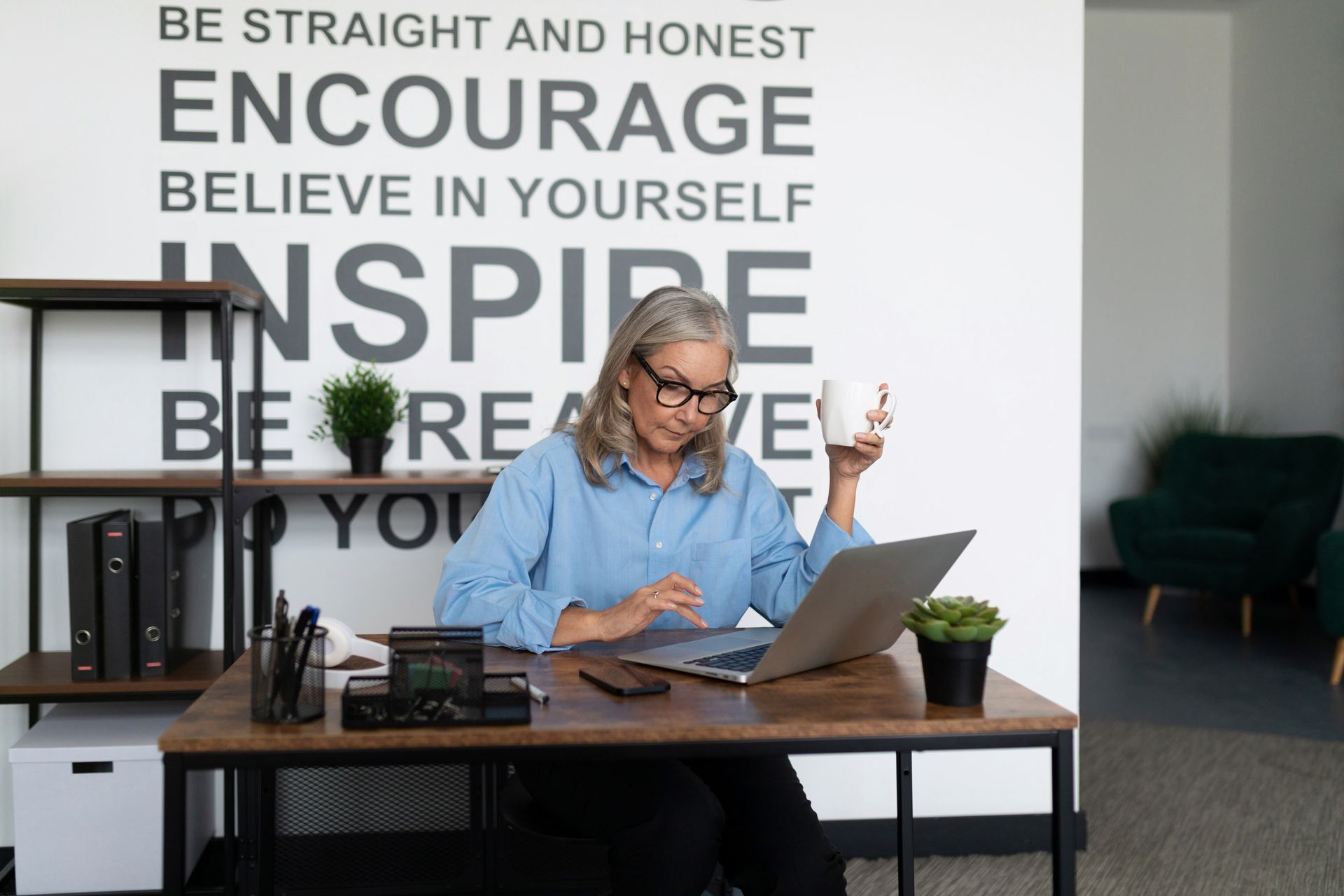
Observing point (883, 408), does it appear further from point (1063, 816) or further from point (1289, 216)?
point (1289, 216)

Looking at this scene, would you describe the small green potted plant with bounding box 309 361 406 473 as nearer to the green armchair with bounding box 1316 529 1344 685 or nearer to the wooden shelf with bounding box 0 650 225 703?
the wooden shelf with bounding box 0 650 225 703

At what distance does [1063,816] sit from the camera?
1.25m

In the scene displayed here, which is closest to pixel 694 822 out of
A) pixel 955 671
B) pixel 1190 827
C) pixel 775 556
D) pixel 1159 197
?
pixel 955 671

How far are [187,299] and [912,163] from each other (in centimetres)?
177

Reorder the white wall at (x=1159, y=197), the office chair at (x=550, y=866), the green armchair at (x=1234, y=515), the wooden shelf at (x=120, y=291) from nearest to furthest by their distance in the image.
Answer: the wooden shelf at (x=120, y=291)
the office chair at (x=550, y=866)
the green armchair at (x=1234, y=515)
the white wall at (x=1159, y=197)

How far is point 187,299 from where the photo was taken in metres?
2.41

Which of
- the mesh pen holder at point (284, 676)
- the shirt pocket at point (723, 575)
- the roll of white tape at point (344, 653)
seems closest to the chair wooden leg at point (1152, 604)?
the shirt pocket at point (723, 575)

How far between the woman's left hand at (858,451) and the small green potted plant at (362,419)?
1221mm

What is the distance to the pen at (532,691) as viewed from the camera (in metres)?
1.29

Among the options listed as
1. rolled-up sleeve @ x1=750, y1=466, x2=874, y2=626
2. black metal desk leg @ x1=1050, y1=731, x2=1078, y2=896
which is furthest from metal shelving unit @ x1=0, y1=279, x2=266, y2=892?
black metal desk leg @ x1=1050, y1=731, x2=1078, y2=896

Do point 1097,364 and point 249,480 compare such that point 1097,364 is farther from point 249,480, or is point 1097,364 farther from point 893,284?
point 249,480

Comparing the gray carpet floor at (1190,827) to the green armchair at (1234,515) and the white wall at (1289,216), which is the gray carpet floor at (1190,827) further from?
the white wall at (1289,216)

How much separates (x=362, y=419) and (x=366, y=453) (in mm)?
81

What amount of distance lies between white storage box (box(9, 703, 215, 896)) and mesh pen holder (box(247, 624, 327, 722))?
4.83 ft
